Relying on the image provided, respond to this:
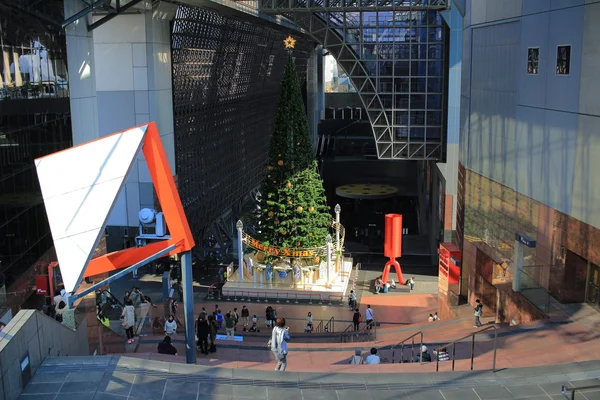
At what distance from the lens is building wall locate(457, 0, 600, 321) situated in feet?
48.8

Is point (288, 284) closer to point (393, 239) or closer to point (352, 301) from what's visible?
point (352, 301)

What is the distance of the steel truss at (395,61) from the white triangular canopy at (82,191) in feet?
72.1

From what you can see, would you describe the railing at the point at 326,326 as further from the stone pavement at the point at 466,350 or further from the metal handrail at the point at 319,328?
the stone pavement at the point at 466,350

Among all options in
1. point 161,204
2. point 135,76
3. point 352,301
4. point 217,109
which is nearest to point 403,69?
point 217,109

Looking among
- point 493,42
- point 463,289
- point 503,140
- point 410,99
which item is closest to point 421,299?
point 463,289

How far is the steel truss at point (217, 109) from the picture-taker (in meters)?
29.5

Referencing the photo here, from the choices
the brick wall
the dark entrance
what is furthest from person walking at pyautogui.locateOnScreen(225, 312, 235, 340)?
the dark entrance


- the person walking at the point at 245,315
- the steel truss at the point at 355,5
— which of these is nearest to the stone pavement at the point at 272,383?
the person walking at the point at 245,315

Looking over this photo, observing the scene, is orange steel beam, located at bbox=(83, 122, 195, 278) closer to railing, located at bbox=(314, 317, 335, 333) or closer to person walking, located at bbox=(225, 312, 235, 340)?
person walking, located at bbox=(225, 312, 235, 340)

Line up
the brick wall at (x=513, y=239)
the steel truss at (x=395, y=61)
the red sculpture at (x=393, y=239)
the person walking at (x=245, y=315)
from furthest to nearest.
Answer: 1. the steel truss at (x=395, y=61)
2. the red sculpture at (x=393, y=239)
3. the person walking at (x=245, y=315)
4. the brick wall at (x=513, y=239)

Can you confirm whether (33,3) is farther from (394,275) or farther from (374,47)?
(374,47)

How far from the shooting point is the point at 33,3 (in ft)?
52.7

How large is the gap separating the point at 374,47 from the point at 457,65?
4.57m

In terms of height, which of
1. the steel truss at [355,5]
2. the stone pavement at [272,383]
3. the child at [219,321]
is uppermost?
the steel truss at [355,5]
